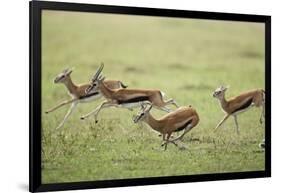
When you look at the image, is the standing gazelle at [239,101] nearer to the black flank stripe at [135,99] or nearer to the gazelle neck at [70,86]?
the black flank stripe at [135,99]

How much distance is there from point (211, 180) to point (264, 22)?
52.7 inches

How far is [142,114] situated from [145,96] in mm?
135

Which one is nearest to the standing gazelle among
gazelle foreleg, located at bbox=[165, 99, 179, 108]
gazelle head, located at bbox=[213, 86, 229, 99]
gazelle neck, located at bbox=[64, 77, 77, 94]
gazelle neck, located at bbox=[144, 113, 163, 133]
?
gazelle head, located at bbox=[213, 86, 229, 99]

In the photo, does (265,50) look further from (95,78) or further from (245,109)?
(95,78)

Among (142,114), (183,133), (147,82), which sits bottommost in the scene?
(183,133)

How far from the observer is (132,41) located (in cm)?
473

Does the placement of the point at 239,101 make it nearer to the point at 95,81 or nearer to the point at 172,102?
the point at 172,102

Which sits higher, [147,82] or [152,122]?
[147,82]

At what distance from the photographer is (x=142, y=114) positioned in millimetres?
4746

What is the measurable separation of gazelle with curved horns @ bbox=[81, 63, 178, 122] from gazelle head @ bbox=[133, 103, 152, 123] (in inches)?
1.6

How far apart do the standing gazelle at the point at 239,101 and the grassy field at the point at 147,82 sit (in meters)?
0.05

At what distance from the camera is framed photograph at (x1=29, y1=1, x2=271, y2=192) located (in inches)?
175

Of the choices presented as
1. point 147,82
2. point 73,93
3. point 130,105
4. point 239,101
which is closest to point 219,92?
point 239,101

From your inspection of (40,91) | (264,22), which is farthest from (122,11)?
(264,22)
